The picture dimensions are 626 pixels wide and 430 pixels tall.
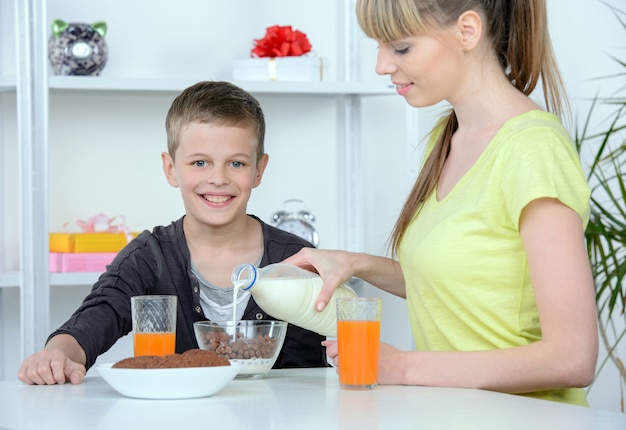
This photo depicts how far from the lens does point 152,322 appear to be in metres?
1.46

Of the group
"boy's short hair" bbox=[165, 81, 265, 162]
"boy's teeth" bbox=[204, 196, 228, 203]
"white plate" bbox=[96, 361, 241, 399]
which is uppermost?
"boy's short hair" bbox=[165, 81, 265, 162]

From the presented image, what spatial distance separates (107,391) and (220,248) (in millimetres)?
662

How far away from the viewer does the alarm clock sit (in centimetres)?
328

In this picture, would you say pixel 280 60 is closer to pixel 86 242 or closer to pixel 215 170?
pixel 86 242

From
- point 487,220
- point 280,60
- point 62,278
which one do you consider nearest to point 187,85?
point 280,60

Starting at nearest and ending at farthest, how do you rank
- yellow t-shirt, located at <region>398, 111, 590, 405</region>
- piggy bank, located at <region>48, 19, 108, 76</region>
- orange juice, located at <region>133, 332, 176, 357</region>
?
yellow t-shirt, located at <region>398, 111, 590, 405</region>
orange juice, located at <region>133, 332, 176, 357</region>
piggy bank, located at <region>48, 19, 108, 76</region>

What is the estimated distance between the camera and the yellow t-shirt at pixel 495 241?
135 cm

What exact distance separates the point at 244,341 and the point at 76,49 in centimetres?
182

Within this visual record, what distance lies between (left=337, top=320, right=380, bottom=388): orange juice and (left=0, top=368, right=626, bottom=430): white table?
0.02 metres

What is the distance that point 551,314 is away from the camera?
1.30m

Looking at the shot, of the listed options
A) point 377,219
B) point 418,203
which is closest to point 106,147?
point 377,219

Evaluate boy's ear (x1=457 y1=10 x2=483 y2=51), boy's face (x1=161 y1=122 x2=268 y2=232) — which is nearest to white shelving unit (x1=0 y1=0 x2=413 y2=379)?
Answer: boy's face (x1=161 y1=122 x2=268 y2=232)

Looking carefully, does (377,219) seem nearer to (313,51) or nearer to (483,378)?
(313,51)

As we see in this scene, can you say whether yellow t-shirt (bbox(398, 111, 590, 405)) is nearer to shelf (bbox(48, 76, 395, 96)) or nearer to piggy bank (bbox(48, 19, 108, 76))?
shelf (bbox(48, 76, 395, 96))
